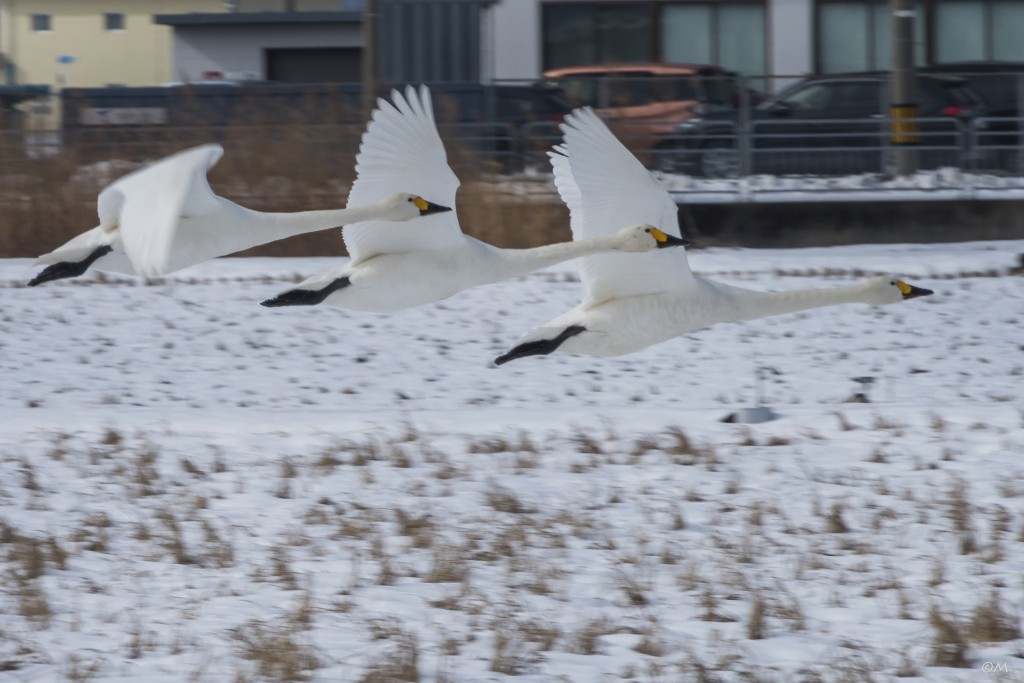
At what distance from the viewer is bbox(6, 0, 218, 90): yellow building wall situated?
43.3 m

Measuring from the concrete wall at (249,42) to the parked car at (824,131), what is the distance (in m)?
12.3

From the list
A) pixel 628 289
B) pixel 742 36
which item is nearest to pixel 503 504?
pixel 628 289

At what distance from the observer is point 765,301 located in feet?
19.2

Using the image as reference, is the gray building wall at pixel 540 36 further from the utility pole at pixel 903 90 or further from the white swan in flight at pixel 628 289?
the white swan in flight at pixel 628 289

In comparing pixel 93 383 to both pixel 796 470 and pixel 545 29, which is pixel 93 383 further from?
pixel 545 29

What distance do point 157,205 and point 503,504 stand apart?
3.55 metres

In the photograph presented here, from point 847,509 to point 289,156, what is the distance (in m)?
5.35

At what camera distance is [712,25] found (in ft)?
85.7

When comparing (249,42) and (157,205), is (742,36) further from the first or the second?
(157,205)

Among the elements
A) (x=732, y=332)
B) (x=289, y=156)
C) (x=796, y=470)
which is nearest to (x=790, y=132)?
(x=732, y=332)

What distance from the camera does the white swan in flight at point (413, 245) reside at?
5.56 metres

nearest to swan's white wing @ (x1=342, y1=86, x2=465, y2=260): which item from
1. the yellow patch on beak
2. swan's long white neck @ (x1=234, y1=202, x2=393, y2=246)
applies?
swan's long white neck @ (x1=234, y1=202, x2=393, y2=246)

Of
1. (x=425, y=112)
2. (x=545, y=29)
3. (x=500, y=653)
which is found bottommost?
(x=500, y=653)

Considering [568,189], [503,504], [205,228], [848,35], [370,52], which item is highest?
[848,35]
